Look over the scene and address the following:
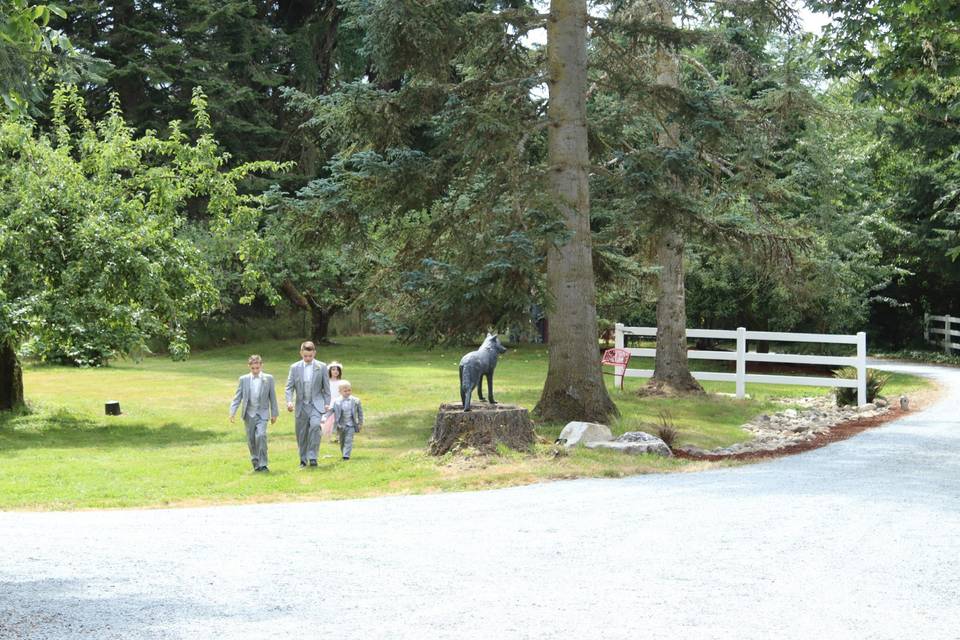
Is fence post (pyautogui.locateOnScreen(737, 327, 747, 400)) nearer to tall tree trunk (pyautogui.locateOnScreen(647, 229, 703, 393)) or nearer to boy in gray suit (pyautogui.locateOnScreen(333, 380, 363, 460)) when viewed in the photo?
tall tree trunk (pyautogui.locateOnScreen(647, 229, 703, 393))

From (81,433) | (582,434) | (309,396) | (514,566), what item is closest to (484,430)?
(582,434)

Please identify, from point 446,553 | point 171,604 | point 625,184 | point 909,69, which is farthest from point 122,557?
point 909,69

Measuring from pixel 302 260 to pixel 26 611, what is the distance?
1157 inches

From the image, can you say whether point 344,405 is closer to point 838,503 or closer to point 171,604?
point 838,503

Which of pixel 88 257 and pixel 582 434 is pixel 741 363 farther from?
pixel 88 257

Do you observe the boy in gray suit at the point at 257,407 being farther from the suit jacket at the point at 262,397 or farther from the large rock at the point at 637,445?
the large rock at the point at 637,445

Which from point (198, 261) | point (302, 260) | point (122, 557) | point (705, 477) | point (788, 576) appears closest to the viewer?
point (788, 576)

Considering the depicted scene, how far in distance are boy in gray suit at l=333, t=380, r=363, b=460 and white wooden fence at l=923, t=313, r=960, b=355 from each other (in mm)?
26902

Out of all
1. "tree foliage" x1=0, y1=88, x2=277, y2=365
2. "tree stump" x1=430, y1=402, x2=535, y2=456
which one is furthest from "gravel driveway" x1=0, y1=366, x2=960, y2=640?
"tree foliage" x1=0, y1=88, x2=277, y2=365

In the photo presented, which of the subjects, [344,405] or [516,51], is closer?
[344,405]

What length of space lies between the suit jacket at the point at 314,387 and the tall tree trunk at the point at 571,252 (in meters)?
4.46

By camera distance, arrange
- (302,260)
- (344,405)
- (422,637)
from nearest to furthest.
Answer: (422,637) → (344,405) → (302,260)

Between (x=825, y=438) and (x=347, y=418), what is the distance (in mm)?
7516

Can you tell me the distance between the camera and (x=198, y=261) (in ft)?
61.9
